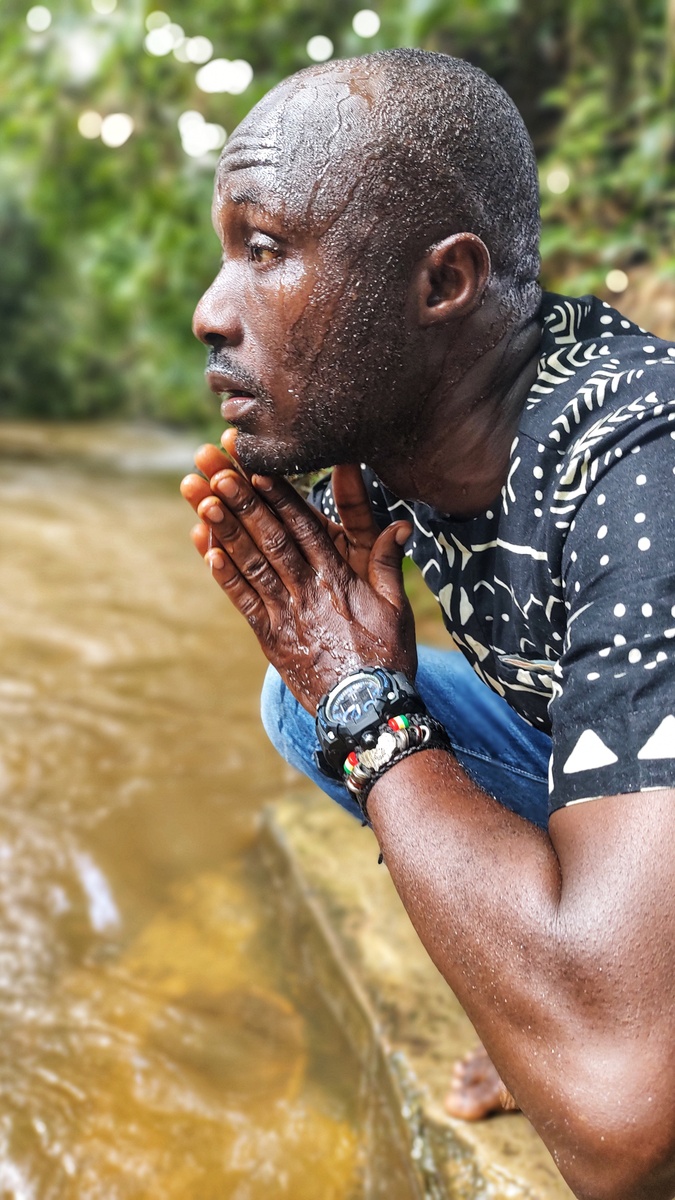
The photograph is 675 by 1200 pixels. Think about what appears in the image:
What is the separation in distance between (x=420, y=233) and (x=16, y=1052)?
156 centimetres

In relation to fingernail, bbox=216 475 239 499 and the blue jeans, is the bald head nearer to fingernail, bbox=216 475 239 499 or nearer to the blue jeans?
fingernail, bbox=216 475 239 499

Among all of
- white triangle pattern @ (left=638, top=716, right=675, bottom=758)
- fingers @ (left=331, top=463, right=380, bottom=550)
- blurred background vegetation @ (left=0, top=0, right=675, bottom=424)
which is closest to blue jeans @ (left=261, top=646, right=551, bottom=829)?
fingers @ (left=331, top=463, right=380, bottom=550)

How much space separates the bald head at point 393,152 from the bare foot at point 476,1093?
1.22 meters

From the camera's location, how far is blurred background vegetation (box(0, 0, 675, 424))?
13.5 ft

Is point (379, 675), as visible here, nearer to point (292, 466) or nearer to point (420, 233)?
point (292, 466)

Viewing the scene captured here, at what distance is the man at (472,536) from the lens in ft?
3.32

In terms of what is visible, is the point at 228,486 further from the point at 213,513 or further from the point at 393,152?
the point at 393,152

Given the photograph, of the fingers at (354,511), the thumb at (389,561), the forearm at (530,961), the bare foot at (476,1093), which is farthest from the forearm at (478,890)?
the bare foot at (476,1093)

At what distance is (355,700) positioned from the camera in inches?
49.6

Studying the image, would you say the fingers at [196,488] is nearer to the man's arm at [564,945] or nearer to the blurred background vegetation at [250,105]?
the man's arm at [564,945]

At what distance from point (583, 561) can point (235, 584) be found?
1.63ft

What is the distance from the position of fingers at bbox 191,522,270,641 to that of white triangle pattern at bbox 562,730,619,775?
491mm

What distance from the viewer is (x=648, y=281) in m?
4.05

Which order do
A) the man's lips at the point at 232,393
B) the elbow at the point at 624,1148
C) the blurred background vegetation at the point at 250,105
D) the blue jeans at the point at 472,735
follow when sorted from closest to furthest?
the elbow at the point at 624,1148 < the man's lips at the point at 232,393 < the blue jeans at the point at 472,735 < the blurred background vegetation at the point at 250,105
